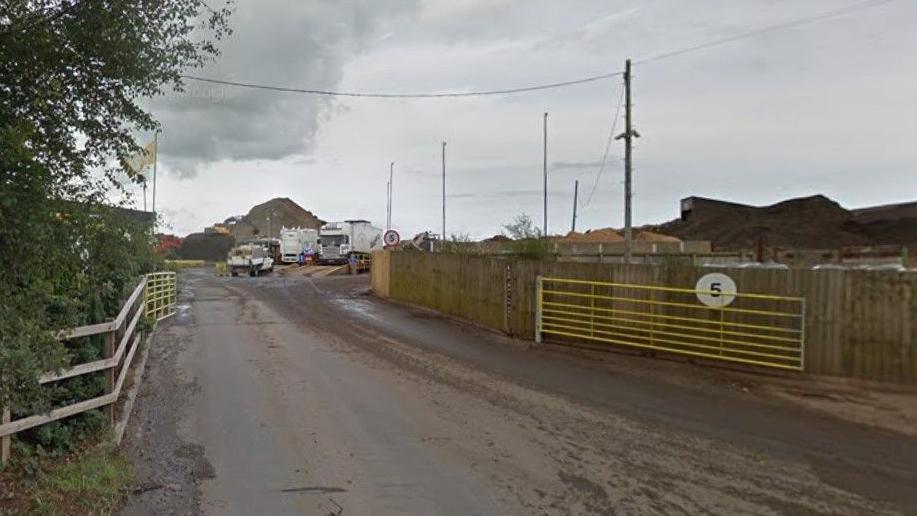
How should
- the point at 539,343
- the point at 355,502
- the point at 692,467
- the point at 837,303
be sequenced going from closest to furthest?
the point at 355,502 → the point at 692,467 → the point at 837,303 → the point at 539,343

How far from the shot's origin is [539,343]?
46.1ft

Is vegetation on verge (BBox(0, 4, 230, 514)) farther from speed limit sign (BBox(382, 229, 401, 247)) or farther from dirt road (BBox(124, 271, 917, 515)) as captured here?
speed limit sign (BBox(382, 229, 401, 247))

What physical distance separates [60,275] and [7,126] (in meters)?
1.33

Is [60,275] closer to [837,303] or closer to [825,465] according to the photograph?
[825,465]

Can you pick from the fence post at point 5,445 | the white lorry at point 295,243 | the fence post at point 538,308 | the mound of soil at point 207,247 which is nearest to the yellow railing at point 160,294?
the fence post at point 538,308

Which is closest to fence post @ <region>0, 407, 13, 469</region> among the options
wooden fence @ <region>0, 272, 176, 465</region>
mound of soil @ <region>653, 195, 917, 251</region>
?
wooden fence @ <region>0, 272, 176, 465</region>

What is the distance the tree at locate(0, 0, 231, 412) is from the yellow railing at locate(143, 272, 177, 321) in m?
12.8

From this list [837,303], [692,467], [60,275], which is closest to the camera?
[60,275]

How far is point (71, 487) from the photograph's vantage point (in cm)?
505

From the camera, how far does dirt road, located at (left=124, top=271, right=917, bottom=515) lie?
5281 millimetres

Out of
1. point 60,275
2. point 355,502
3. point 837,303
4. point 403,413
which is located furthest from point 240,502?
point 837,303

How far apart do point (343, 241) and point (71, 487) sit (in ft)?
155

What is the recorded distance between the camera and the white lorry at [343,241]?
51.3 metres

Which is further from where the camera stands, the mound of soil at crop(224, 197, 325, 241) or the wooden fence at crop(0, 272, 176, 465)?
Answer: the mound of soil at crop(224, 197, 325, 241)
